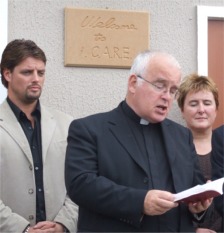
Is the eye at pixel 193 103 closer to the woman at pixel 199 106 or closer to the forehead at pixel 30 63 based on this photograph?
the woman at pixel 199 106

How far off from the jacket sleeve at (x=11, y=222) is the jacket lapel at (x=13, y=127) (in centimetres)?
32

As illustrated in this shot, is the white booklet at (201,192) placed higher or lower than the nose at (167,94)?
lower

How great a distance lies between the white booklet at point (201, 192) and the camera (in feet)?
8.61

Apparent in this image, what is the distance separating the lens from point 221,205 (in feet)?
9.91

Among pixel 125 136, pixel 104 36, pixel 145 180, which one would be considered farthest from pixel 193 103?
pixel 145 180

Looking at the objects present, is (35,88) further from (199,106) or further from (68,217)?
(199,106)

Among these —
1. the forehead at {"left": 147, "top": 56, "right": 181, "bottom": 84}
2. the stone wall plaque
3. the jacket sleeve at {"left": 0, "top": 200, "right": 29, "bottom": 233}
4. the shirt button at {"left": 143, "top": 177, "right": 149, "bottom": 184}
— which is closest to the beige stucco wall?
the stone wall plaque

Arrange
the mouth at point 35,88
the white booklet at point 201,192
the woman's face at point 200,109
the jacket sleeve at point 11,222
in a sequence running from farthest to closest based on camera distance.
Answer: the woman's face at point 200,109 → the mouth at point 35,88 → the jacket sleeve at point 11,222 → the white booklet at point 201,192

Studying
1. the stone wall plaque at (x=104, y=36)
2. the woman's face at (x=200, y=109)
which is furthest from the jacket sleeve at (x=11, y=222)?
the woman's face at (x=200, y=109)

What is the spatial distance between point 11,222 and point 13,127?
0.55m

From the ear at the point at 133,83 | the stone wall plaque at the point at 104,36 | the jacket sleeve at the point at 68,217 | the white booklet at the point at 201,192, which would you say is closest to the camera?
the white booklet at the point at 201,192

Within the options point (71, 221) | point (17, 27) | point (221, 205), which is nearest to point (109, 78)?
point (17, 27)

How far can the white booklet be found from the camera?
2623 mm

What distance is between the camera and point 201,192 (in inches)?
104
